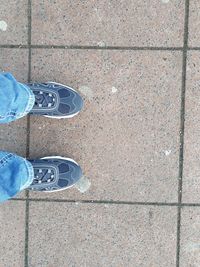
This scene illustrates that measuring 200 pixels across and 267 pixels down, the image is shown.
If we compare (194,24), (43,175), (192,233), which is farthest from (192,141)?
(43,175)

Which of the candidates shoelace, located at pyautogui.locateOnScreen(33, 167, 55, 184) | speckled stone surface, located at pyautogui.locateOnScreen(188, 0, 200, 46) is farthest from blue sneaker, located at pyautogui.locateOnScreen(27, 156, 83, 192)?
speckled stone surface, located at pyautogui.locateOnScreen(188, 0, 200, 46)

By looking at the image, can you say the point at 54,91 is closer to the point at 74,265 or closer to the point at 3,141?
the point at 3,141

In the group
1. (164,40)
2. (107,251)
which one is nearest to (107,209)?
(107,251)

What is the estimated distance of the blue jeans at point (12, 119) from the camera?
2.81 meters

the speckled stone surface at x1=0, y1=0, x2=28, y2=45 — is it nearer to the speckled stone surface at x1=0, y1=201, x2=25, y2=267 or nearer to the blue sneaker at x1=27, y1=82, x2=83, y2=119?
the blue sneaker at x1=27, y1=82, x2=83, y2=119

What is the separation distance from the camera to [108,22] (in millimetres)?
3326

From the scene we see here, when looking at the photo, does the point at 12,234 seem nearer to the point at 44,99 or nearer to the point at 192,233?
the point at 44,99

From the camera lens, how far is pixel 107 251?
133 inches

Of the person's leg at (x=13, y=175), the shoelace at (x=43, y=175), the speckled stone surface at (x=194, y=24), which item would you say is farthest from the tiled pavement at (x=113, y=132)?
the person's leg at (x=13, y=175)

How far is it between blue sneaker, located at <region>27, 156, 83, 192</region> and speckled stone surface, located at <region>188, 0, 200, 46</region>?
1134 mm

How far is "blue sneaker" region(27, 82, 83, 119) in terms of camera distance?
3.21 m

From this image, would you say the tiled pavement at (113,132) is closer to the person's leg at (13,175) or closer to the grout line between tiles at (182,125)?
the grout line between tiles at (182,125)

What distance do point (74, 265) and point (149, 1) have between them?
185 centimetres

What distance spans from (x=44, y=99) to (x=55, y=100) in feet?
0.26
